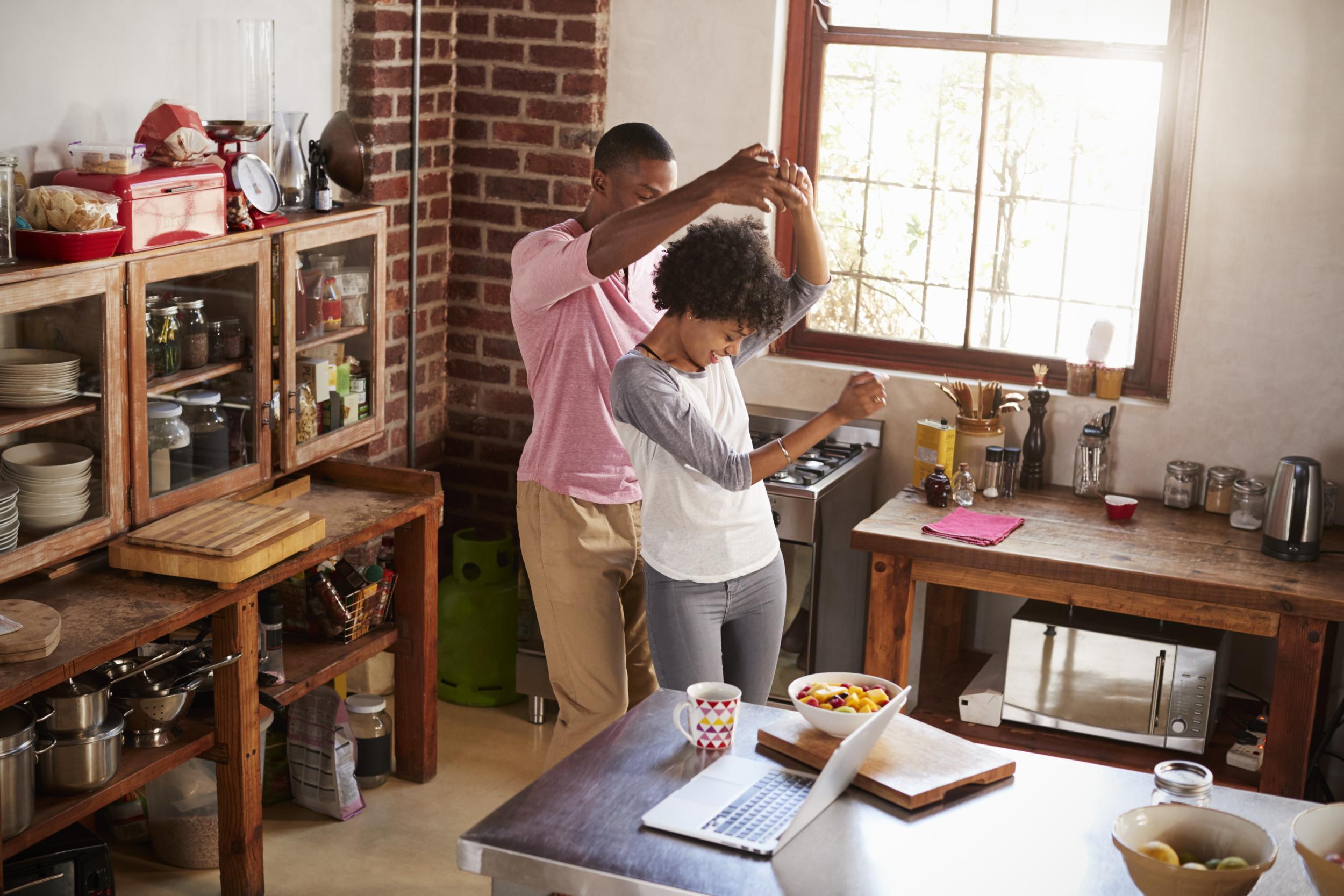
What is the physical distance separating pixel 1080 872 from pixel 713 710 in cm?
62

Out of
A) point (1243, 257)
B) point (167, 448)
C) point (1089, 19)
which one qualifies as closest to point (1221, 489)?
point (1243, 257)

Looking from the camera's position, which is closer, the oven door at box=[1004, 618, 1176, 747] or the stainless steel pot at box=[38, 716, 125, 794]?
the stainless steel pot at box=[38, 716, 125, 794]

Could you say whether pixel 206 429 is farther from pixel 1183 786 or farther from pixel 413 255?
pixel 1183 786

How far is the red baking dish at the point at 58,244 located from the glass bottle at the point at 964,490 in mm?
2354

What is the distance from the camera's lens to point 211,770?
352cm

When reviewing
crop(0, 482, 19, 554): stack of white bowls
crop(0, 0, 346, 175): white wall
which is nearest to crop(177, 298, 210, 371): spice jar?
crop(0, 0, 346, 175): white wall

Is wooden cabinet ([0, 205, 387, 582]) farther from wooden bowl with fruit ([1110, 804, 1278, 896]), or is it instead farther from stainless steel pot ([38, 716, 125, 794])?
wooden bowl with fruit ([1110, 804, 1278, 896])

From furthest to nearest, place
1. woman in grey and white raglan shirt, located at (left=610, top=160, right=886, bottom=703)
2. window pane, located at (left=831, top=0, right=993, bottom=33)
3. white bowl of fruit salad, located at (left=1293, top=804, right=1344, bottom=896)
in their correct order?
window pane, located at (left=831, top=0, right=993, bottom=33), woman in grey and white raglan shirt, located at (left=610, top=160, right=886, bottom=703), white bowl of fruit salad, located at (left=1293, top=804, right=1344, bottom=896)

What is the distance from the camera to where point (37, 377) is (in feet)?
9.36

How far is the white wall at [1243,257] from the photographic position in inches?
151

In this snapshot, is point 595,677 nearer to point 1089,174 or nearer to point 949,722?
point 949,722

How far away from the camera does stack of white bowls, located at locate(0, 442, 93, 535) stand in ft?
9.42

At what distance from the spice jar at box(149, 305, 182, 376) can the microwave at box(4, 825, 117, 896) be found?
1.02m

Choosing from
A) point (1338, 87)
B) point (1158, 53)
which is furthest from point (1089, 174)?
point (1338, 87)
